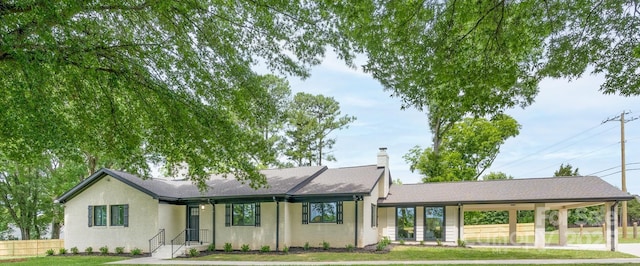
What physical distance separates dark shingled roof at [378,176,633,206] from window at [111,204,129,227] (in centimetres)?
1164

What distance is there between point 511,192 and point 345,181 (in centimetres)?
733

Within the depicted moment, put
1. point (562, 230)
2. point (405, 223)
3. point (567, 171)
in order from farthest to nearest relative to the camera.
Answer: point (567, 171) < point (405, 223) < point (562, 230)

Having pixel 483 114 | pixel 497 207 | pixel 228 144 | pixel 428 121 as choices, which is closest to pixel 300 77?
pixel 228 144

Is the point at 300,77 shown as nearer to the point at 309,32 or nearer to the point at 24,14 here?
the point at 309,32

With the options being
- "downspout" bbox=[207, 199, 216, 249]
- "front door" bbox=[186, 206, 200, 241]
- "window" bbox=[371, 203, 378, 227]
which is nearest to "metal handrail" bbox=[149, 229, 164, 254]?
"front door" bbox=[186, 206, 200, 241]

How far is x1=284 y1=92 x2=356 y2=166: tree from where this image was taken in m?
30.9

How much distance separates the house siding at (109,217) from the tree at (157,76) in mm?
8175

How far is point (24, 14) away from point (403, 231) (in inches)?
650

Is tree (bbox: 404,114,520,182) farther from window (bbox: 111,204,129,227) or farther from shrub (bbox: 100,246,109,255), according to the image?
shrub (bbox: 100,246,109,255)

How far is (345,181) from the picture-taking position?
725 inches

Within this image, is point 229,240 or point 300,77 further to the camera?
point 229,240

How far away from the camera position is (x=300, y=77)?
10.2 m

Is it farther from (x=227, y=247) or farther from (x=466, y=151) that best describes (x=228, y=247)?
(x=466, y=151)

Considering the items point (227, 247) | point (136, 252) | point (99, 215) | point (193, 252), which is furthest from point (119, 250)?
point (227, 247)
